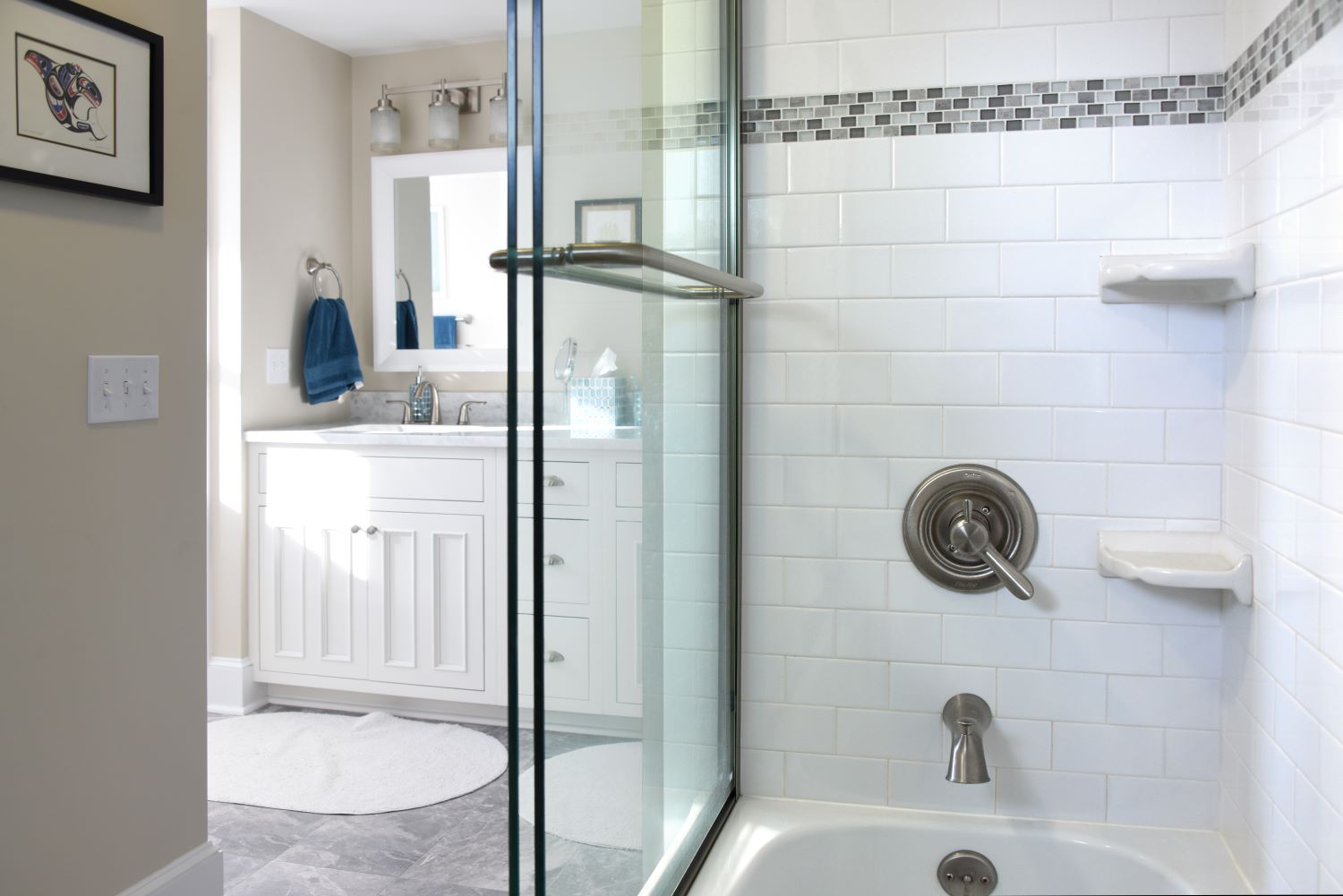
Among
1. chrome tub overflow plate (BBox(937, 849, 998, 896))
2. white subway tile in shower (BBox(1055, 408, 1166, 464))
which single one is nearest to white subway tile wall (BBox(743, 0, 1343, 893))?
white subway tile in shower (BBox(1055, 408, 1166, 464))

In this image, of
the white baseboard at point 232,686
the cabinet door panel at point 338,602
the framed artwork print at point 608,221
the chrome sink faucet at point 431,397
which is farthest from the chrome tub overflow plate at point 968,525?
the white baseboard at point 232,686

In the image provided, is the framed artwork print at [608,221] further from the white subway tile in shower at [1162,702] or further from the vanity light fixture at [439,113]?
the vanity light fixture at [439,113]

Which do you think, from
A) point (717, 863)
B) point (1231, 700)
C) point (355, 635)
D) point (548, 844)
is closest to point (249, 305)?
point (355, 635)

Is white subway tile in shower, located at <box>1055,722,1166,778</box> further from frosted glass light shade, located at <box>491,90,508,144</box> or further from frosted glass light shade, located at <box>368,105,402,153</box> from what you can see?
frosted glass light shade, located at <box>368,105,402,153</box>

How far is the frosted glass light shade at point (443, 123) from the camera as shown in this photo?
12.3ft

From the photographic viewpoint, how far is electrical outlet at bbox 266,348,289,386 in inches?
142

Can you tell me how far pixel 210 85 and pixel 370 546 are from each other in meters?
1.65

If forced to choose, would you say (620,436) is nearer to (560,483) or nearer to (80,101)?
(560,483)

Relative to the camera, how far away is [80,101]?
69.9 inches

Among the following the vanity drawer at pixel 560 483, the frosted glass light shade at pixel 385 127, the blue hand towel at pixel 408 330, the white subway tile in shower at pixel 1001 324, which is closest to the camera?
the vanity drawer at pixel 560 483

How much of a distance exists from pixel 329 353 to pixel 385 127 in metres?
0.87

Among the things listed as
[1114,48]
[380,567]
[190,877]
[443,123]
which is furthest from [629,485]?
[443,123]

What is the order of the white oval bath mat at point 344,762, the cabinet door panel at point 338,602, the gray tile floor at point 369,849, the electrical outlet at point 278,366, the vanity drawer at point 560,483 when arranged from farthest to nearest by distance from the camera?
the electrical outlet at point 278,366 → the cabinet door panel at point 338,602 → the white oval bath mat at point 344,762 → the gray tile floor at point 369,849 → the vanity drawer at point 560,483

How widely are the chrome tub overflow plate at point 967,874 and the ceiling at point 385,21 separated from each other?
117 inches
